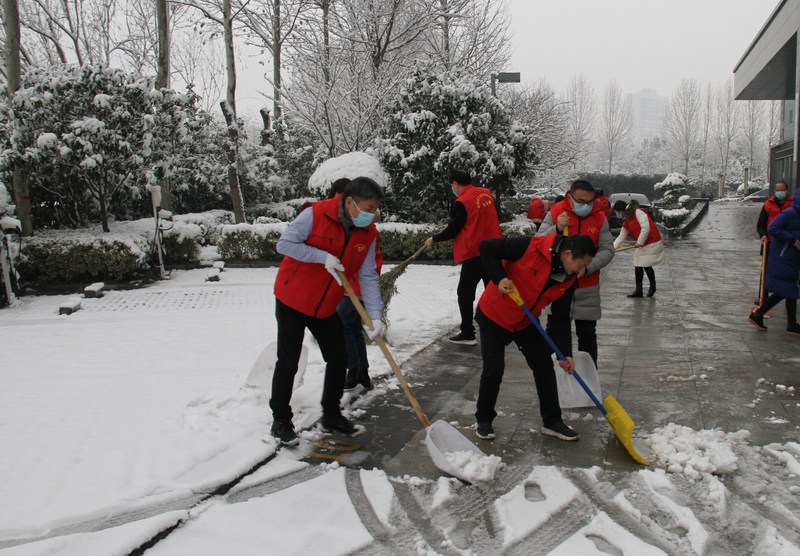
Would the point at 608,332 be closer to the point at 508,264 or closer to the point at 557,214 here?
the point at 557,214

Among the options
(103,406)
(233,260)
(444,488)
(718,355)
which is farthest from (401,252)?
(444,488)

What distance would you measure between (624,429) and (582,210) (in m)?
1.59

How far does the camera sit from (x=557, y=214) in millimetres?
4258

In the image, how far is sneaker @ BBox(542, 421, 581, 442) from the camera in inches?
134

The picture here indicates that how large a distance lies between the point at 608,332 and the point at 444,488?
3.89 meters

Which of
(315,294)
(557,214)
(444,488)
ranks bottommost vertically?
(444,488)

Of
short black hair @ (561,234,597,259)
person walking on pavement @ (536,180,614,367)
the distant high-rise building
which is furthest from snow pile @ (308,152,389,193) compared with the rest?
the distant high-rise building

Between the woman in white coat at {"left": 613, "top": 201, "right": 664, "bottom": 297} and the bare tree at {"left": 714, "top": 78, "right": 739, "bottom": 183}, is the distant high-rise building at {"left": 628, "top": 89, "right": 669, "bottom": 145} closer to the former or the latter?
the bare tree at {"left": 714, "top": 78, "right": 739, "bottom": 183}

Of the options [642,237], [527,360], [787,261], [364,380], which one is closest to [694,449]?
[527,360]

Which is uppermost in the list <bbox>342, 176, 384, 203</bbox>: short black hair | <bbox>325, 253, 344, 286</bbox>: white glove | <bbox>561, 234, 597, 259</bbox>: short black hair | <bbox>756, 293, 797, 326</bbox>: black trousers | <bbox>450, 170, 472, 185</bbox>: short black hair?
<bbox>450, 170, 472, 185</bbox>: short black hair

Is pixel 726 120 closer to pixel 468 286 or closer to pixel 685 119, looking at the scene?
pixel 685 119

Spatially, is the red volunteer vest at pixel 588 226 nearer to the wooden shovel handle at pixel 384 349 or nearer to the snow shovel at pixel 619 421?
the snow shovel at pixel 619 421

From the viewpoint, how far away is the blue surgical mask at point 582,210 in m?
4.01

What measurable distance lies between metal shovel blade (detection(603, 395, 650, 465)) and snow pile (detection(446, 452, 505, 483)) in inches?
27.7
